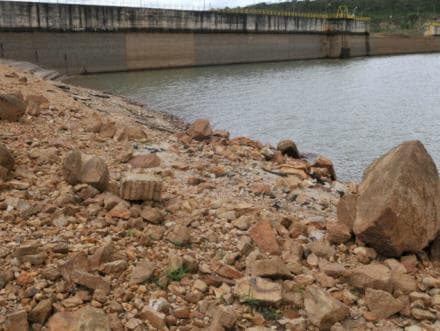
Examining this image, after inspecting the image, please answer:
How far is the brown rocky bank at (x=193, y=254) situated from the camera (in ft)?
11.3

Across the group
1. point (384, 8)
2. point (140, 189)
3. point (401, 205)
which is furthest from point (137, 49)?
point (384, 8)

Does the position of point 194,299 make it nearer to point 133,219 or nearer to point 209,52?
point 133,219

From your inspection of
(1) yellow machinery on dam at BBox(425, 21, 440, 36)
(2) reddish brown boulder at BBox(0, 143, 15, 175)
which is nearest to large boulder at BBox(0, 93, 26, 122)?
(2) reddish brown boulder at BBox(0, 143, 15, 175)

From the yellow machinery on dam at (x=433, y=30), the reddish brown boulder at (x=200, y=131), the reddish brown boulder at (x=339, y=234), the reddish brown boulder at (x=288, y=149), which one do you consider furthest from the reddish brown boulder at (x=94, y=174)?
the yellow machinery on dam at (x=433, y=30)

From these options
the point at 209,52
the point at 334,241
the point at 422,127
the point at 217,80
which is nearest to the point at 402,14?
the point at 209,52

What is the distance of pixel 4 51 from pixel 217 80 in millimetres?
12421

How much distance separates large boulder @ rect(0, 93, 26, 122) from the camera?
731 centimetres

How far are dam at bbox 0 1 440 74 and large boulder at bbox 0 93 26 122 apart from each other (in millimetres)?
23121

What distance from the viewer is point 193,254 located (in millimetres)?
4246

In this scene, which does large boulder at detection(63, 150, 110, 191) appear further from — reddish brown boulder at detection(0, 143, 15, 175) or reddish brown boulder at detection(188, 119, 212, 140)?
reddish brown boulder at detection(188, 119, 212, 140)

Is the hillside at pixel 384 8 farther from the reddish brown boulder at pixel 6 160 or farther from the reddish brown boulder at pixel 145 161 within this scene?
the reddish brown boulder at pixel 6 160

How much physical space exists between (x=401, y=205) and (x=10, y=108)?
578 cm

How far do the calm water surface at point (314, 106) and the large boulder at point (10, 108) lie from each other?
6.11m

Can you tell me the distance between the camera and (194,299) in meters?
3.63
